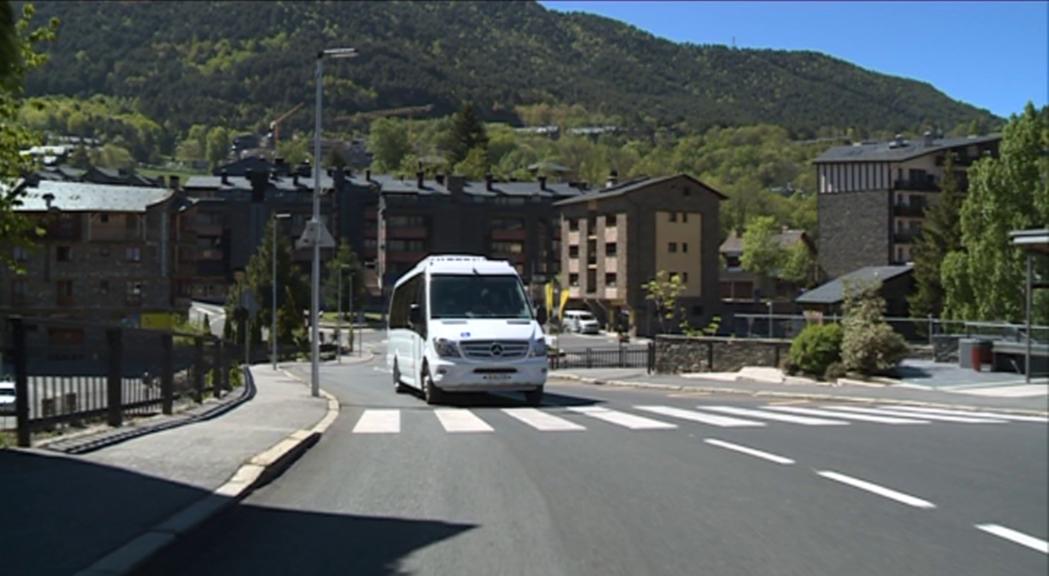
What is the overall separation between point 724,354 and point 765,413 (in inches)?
964

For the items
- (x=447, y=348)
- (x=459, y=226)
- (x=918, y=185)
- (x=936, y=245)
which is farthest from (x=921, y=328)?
(x=918, y=185)

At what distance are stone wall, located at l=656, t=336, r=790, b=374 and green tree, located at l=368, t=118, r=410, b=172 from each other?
363ft

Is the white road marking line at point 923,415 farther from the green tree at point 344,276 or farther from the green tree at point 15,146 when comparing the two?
the green tree at point 344,276

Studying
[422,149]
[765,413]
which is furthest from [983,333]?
[422,149]

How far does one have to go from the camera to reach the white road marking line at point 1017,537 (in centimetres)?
844

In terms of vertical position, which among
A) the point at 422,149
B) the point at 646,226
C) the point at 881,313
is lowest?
the point at 881,313

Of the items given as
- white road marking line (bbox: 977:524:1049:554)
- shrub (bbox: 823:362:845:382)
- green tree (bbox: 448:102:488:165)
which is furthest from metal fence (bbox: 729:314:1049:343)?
green tree (bbox: 448:102:488:165)

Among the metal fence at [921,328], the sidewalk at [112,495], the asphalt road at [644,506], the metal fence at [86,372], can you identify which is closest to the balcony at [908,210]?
the metal fence at [921,328]

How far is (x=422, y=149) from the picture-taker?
176 m

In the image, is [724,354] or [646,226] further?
[646,226]

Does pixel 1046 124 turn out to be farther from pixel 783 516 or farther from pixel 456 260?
pixel 783 516

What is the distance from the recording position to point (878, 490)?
10609 mm

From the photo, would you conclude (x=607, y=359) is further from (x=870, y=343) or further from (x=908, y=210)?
(x=908, y=210)

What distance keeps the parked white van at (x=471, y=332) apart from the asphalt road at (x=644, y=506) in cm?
553
